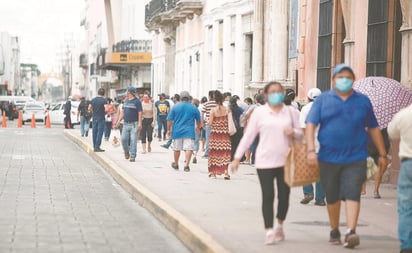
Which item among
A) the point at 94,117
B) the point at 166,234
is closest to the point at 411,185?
the point at 166,234

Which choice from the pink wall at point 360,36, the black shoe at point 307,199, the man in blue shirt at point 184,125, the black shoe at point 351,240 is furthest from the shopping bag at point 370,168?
the man in blue shirt at point 184,125

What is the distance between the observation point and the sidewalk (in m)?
10.5

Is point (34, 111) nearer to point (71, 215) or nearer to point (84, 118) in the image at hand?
point (84, 118)

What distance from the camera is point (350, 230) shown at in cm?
1014

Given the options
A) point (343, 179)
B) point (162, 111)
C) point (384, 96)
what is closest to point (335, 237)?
point (343, 179)

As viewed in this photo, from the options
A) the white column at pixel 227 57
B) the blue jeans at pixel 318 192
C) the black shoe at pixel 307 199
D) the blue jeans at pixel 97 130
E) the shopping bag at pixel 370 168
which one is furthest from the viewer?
the white column at pixel 227 57

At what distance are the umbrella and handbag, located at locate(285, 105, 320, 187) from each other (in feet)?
15.7

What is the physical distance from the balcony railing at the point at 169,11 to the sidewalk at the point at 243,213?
2166 centimetres

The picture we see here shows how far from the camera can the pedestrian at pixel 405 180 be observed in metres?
9.48

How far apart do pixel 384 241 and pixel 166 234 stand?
273 centimetres

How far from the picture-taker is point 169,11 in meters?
48.1

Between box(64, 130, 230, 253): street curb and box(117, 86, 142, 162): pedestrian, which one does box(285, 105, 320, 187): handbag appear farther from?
box(117, 86, 142, 162): pedestrian

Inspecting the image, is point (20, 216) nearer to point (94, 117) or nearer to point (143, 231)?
point (143, 231)

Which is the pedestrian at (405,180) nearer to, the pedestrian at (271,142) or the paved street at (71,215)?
the pedestrian at (271,142)
